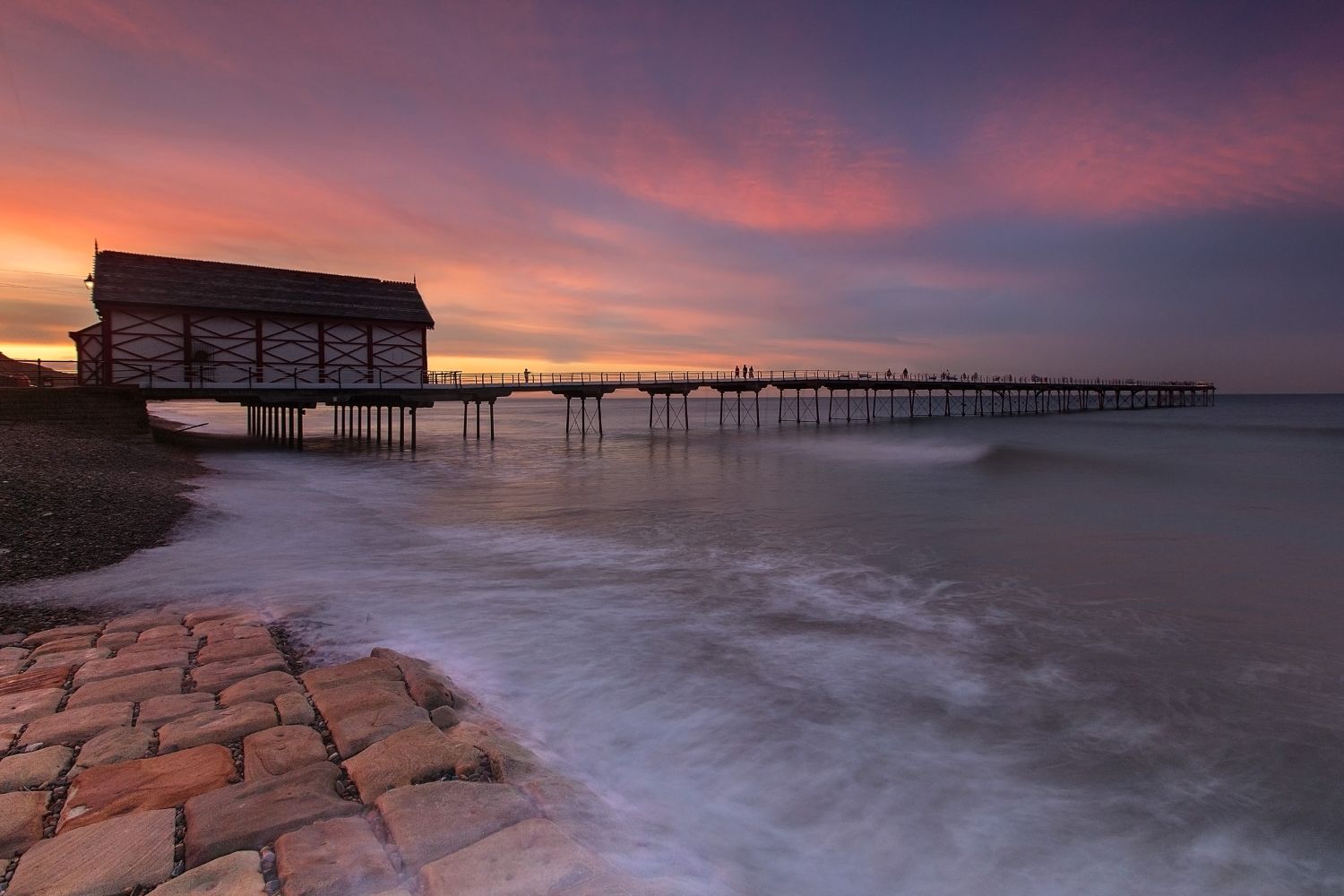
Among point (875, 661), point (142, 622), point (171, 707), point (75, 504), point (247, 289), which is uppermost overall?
point (247, 289)

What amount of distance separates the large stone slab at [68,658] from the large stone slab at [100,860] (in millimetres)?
2755

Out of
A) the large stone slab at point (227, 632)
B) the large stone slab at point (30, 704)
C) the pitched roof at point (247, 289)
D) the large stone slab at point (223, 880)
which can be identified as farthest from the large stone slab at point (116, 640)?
the pitched roof at point (247, 289)

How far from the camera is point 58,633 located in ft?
19.5

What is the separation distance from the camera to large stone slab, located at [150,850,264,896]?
8.89 feet

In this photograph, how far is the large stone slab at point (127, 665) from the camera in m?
4.81

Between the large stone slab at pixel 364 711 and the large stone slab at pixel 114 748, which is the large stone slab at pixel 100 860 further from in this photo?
the large stone slab at pixel 364 711

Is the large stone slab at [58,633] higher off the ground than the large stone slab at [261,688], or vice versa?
the large stone slab at [261,688]

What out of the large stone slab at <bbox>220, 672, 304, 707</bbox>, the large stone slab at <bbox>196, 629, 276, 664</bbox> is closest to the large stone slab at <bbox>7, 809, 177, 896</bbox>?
the large stone slab at <bbox>220, 672, 304, 707</bbox>

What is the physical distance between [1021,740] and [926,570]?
19.8 feet

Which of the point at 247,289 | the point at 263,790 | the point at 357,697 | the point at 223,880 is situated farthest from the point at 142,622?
the point at 247,289

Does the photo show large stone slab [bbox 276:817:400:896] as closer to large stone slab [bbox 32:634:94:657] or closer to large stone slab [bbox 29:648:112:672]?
large stone slab [bbox 29:648:112:672]

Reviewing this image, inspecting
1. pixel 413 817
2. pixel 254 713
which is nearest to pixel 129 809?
pixel 254 713

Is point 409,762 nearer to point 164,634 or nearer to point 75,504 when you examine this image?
point 164,634

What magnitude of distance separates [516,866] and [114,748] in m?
2.49
